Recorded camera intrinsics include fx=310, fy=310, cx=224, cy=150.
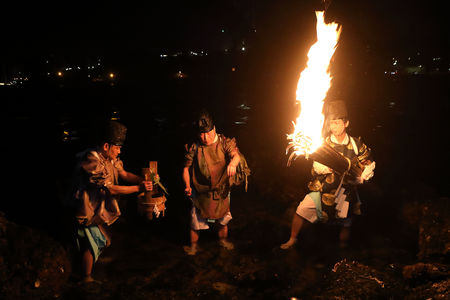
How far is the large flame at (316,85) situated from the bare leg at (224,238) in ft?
6.47

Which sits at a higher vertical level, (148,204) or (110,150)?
(110,150)

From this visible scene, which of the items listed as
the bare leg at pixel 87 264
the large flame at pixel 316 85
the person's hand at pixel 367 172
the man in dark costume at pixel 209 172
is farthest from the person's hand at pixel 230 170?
the bare leg at pixel 87 264

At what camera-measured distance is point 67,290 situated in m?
4.18

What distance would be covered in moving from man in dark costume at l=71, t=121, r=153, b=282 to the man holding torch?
2479mm

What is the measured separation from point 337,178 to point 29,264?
4.46 meters

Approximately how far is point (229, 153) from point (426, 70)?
110 meters

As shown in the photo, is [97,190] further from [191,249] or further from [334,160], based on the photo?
[334,160]

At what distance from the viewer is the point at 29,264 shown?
416 cm

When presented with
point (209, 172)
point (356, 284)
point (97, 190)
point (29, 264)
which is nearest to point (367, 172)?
point (356, 284)

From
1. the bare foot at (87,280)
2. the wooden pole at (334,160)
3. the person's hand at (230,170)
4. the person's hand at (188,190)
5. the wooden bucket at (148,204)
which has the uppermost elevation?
the wooden pole at (334,160)

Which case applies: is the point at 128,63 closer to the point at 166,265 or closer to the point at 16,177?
the point at 16,177

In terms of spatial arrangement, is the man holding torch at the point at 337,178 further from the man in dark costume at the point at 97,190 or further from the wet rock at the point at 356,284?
the man in dark costume at the point at 97,190

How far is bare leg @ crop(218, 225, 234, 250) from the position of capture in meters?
5.24

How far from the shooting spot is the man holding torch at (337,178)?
4465mm
